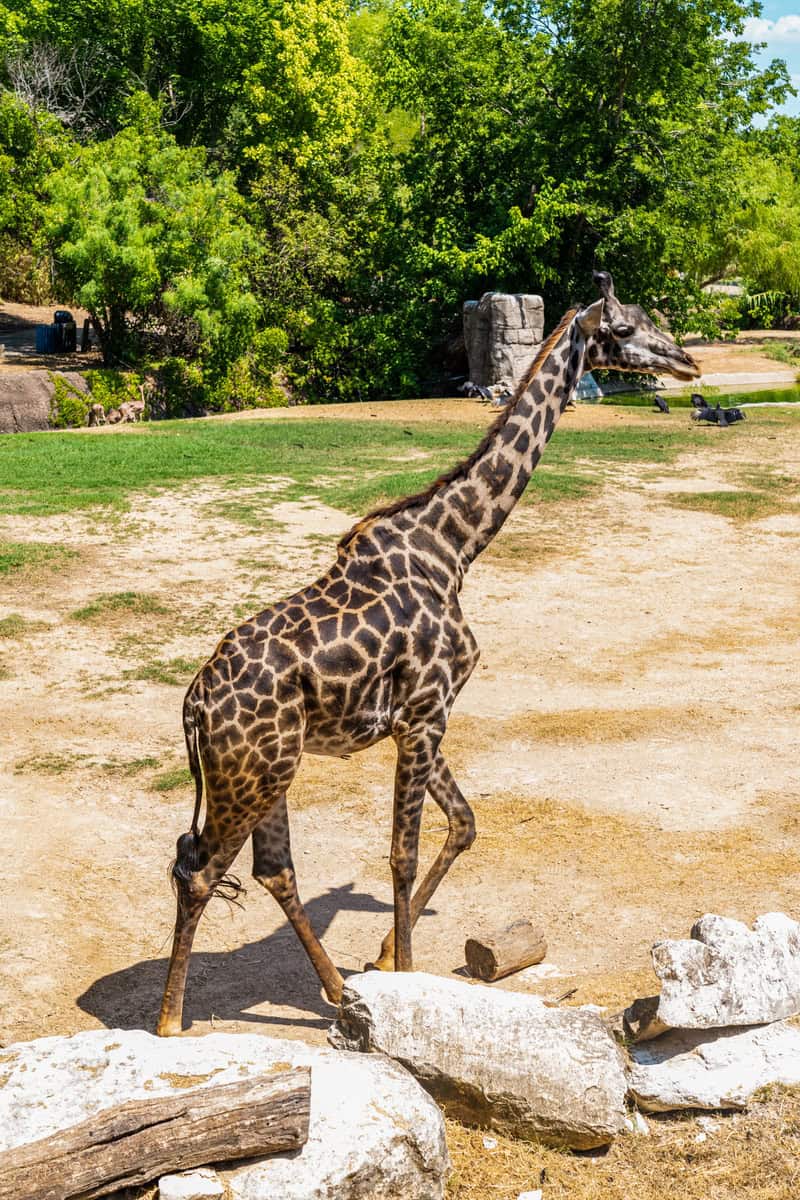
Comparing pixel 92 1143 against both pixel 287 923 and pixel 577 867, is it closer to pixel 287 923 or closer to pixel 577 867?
pixel 287 923

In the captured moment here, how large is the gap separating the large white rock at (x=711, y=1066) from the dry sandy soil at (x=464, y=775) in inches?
31.7

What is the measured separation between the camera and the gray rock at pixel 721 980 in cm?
537

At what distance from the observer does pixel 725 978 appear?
5418mm

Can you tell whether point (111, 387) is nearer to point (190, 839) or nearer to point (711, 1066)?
point (190, 839)

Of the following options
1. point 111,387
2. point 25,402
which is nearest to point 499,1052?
point 25,402

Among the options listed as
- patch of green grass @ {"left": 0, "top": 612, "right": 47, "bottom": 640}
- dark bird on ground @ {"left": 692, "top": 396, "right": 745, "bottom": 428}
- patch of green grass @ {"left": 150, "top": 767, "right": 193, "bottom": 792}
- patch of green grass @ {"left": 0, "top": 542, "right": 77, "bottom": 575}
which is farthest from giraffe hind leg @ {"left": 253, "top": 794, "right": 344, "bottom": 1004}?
dark bird on ground @ {"left": 692, "top": 396, "right": 745, "bottom": 428}

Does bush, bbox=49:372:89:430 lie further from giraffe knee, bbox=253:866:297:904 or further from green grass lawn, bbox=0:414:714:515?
giraffe knee, bbox=253:866:297:904

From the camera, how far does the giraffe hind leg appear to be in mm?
6363

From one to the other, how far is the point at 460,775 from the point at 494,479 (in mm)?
3294

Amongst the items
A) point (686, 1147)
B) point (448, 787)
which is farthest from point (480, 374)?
point (686, 1147)

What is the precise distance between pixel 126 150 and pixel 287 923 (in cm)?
2956

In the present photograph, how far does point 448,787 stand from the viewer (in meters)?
6.91

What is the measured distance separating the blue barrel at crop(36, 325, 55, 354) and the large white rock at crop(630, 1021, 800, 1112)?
3653 cm

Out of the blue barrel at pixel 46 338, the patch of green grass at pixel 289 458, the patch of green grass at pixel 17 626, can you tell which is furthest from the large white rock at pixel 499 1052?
the blue barrel at pixel 46 338
